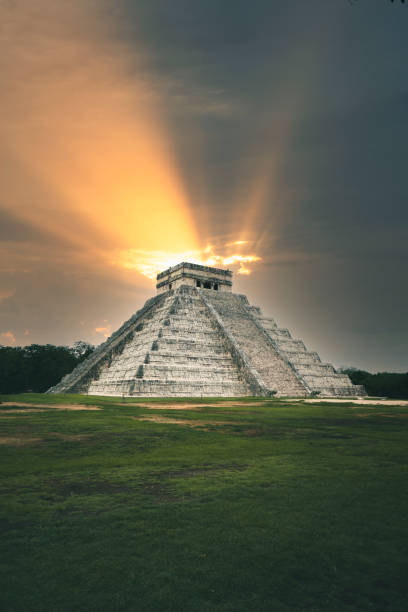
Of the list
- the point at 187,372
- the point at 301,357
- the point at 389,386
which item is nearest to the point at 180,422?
the point at 187,372

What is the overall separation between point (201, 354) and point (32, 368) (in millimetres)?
28683

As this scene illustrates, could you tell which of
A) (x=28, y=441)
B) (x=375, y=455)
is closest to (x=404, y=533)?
(x=375, y=455)

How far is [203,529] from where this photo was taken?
14.1 feet

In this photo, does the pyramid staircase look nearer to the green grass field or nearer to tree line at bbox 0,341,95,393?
tree line at bbox 0,341,95,393

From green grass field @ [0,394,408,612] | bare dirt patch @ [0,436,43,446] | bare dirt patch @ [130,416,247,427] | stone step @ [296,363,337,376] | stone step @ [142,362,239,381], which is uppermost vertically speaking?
stone step @ [296,363,337,376]

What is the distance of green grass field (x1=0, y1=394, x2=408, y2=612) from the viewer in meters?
3.14

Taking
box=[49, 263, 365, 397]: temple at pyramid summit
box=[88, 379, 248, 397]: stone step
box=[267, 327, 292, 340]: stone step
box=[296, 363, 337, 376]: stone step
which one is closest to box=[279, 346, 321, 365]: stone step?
box=[49, 263, 365, 397]: temple at pyramid summit

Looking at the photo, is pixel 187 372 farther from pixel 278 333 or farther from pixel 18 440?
pixel 18 440

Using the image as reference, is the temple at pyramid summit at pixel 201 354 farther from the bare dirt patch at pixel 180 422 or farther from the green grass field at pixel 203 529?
the green grass field at pixel 203 529

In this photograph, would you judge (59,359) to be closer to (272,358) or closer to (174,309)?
(174,309)

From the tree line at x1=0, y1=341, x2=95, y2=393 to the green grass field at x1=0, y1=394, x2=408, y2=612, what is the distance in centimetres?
4798

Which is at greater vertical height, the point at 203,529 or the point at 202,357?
the point at 202,357

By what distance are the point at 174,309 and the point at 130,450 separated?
102ft

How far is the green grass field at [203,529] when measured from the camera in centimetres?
314
